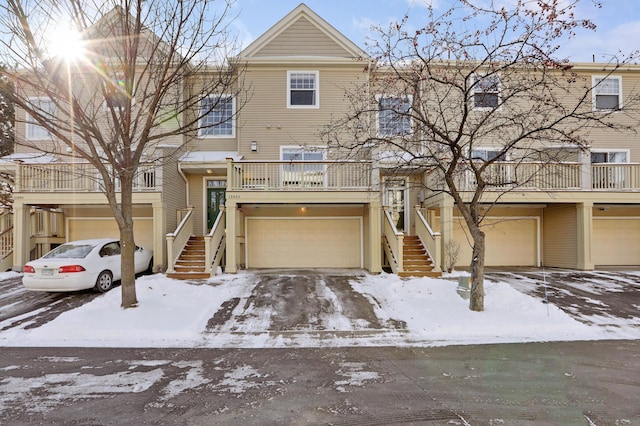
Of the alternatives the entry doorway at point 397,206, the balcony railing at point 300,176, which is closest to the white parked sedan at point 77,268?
the balcony railing at point 300,176

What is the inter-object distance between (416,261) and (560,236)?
20.5 feet

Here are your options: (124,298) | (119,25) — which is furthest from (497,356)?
(119,25)

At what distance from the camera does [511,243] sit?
46.2 ft

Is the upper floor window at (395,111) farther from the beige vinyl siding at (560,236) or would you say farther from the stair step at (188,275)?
the beige vinyl siding at (560,236)

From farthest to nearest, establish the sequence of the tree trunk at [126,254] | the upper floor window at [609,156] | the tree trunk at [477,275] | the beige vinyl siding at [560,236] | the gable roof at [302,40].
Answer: the upper floor window at [609,156] → the gable roof at [302,40] → the beige vinyl siding at [560,236] → the tree trunk at [126,254] → the tree trunk at [477,275]

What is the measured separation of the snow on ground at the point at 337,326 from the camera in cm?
589

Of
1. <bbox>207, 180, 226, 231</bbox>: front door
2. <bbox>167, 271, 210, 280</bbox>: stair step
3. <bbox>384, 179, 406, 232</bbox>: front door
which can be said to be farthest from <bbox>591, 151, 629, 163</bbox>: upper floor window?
<bbox>167, 271, 210, 280</bbox>: stair step

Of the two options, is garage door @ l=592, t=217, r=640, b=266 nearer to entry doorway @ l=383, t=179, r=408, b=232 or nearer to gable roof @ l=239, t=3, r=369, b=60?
entry doorway @ l=383, t=179, r=408, b=232

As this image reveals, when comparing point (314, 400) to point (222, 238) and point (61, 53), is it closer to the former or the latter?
point (61, 53)

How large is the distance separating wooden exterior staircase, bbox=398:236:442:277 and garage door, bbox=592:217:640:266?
7.33 m

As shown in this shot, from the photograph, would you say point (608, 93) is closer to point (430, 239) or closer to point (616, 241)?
point (616, 241)

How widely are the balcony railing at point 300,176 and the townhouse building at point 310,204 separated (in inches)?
3.2

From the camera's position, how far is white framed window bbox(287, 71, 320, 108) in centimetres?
1373

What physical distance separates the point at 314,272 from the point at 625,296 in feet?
27.8
